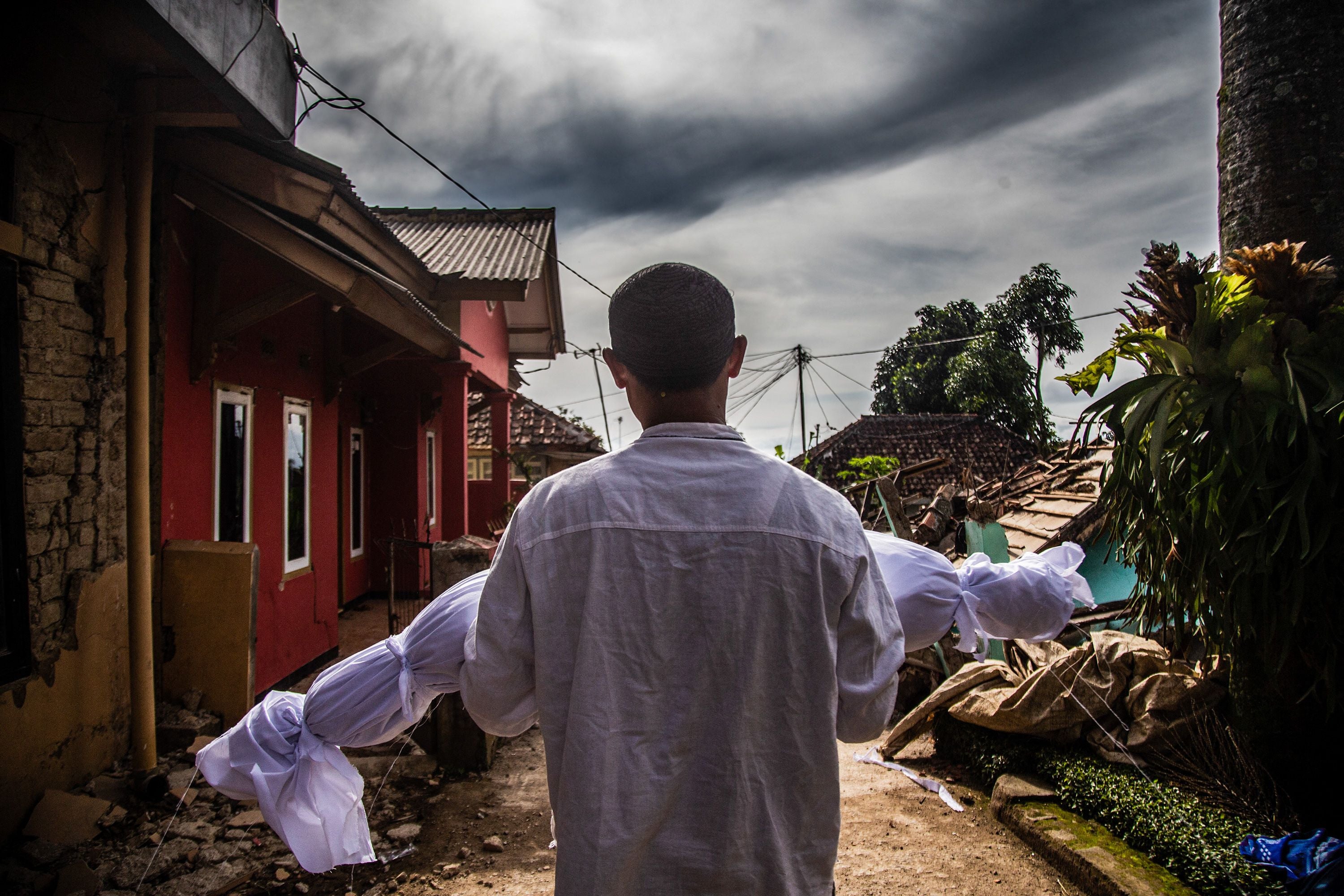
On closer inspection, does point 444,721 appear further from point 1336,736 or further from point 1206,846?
point 1336,736

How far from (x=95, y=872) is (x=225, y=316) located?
10.7ft

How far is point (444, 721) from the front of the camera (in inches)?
194

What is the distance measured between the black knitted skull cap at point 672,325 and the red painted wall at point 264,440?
4268 millimetres

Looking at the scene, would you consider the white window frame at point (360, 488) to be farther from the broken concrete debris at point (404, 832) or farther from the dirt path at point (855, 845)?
the broken concrete debris at point (404, 832)

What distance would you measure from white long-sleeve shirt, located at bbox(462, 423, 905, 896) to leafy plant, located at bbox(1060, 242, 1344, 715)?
104 inches

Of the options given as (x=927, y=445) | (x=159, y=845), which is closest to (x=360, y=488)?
(x=159, y=845)

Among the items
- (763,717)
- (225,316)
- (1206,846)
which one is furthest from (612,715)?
(225,316)

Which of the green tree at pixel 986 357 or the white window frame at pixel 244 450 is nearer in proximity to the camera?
the white window frame at pixel 244 450

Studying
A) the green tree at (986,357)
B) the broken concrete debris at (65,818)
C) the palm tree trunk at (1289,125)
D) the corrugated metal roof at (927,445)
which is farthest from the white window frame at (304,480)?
the green tree at (986,357)

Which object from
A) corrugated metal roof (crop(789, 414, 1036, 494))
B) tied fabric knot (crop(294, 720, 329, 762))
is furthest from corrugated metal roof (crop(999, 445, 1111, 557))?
corrugated metal roof (crop(789, 414, 1036, 494))

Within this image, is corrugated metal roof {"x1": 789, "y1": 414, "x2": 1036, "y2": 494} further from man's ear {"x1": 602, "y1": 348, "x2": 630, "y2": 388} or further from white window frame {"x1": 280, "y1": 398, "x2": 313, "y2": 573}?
man's ear {"x1": 602, "y1": 348, "x2": 630, "y2": 388}

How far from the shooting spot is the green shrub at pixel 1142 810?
3350 mm

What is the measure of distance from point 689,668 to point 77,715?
3.79 m

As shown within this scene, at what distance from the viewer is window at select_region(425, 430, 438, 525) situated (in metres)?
10.7
